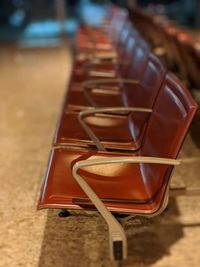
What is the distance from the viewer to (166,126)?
185 cm

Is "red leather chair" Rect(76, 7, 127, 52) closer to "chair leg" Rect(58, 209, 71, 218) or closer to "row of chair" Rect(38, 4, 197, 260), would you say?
"row of chair" Rect(38, 4, 197, 260)

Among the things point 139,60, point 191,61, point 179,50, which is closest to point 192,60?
point 191,61

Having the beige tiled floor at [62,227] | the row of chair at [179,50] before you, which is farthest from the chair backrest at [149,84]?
A: the row of chair at [179,50]

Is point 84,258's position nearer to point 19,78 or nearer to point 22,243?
point 22,243

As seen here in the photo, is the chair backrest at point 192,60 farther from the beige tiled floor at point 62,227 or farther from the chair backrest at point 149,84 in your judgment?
the chair backrest at point 149,84

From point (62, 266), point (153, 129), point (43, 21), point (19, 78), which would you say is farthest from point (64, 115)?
point (43, 21)

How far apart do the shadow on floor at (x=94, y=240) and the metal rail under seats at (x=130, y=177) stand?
30 cm

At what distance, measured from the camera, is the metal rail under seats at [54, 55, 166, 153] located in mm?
2270

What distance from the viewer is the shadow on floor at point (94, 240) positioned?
204cm

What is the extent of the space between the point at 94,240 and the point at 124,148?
1.65 feet

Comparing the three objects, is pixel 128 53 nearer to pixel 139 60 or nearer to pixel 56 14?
pixel 139 60

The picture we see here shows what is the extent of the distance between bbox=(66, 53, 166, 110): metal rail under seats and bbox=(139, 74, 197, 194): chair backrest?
199 mm

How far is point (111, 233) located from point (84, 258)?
0.37 m

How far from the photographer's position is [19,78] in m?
5.62
